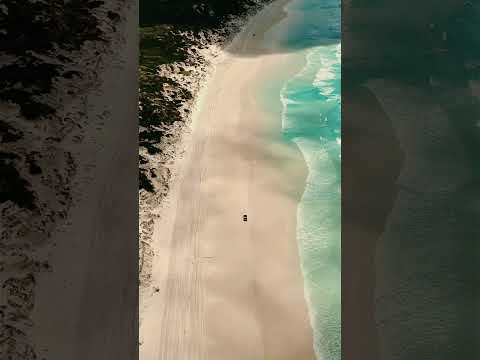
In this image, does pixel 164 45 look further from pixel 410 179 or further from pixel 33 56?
pixel 410 179

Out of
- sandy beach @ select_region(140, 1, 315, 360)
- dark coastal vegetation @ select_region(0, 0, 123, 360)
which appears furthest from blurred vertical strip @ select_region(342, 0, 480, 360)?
dark coastal vegetation @ select_region(0, 0, 123, 360)

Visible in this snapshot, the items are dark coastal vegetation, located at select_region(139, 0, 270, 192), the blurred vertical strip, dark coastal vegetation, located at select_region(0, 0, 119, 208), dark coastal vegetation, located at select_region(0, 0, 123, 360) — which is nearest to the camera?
dark coastal vegetation, located at select_region(0, 0, 123, 360)

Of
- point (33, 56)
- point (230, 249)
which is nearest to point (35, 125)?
point (33, 56)

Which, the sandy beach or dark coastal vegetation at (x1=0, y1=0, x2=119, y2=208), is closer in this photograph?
the sandy beach

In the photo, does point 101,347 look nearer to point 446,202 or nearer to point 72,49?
point 72,49

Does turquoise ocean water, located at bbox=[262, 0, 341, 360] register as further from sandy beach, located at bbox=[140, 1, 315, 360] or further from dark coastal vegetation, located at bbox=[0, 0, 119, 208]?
dark coastal vegetation, located at bbox=[0, 0, 119, 208]

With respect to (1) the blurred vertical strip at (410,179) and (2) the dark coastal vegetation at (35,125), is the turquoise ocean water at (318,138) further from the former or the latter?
(2) the dark coastal vegetation at (35,125)

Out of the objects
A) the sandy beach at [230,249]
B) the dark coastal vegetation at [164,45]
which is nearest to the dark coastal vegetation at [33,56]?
the dark coastal vegetation at [164,45]

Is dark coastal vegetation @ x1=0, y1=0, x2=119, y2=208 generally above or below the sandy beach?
above
